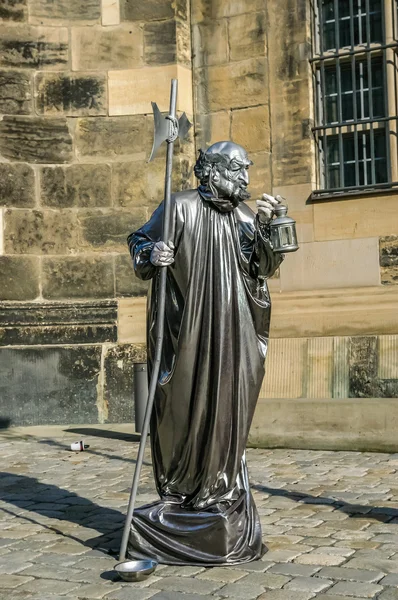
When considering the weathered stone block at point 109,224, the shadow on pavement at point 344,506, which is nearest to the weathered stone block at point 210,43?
the weathered stone block at point 109,224

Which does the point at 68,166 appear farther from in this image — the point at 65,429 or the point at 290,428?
the point at 290,428

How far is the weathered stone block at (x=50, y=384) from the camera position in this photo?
1060 centimetres

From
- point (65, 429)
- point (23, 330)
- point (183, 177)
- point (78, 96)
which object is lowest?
point (65, 429)

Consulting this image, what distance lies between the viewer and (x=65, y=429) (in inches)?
407

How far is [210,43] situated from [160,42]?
583mm

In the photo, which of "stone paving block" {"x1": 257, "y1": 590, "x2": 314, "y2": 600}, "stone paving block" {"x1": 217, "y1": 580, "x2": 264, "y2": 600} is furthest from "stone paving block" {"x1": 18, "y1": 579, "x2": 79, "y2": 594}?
"stone paving block" {"x1": 257, "y1": 590, "x2": 314, "y2": 600}

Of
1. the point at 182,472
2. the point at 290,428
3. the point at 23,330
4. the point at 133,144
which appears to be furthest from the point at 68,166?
the point at 182,472

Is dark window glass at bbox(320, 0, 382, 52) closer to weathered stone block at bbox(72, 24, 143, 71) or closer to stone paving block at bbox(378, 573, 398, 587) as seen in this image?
weathered stone block at bbox(72, 24, 143, 71)

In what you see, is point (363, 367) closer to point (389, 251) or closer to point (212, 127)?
point (389, 251)

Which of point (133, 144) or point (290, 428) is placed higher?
point (133, 144)

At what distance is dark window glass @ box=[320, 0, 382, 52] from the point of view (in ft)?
33.9

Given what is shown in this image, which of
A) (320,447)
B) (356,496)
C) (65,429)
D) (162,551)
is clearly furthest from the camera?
(65,429)

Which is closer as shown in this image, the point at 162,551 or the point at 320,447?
the point at 162,551

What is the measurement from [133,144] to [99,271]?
1.52 meters
